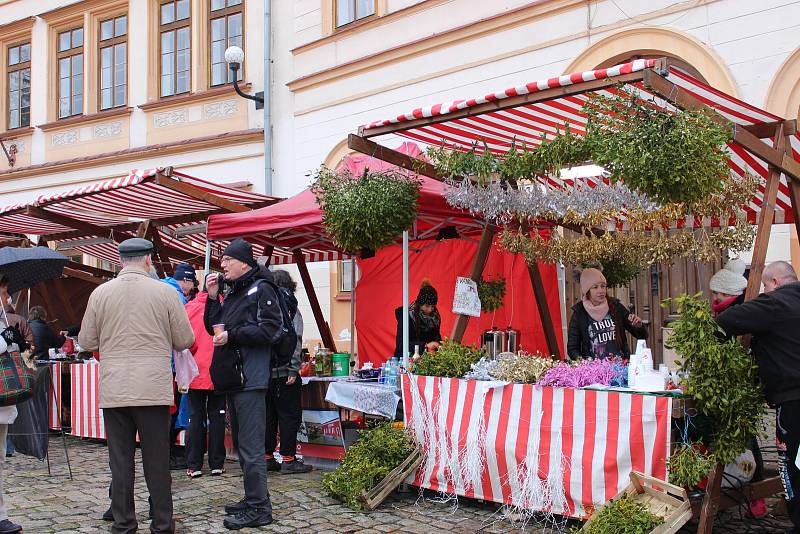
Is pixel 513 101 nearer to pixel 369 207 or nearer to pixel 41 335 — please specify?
pixel 369 207

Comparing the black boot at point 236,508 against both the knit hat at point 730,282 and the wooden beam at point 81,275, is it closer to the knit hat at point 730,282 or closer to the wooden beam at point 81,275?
the knit hat at point 730,282

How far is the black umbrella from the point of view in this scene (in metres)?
6.30

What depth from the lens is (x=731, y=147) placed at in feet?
18.8

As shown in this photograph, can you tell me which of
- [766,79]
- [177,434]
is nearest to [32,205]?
[177,434]

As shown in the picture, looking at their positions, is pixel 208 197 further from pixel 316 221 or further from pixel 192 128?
pixel 192 128

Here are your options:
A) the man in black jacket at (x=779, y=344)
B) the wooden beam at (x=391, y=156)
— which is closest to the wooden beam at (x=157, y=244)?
the wooden beam at (x=391, y=156)

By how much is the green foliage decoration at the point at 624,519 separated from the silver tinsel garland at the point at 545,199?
2.00m

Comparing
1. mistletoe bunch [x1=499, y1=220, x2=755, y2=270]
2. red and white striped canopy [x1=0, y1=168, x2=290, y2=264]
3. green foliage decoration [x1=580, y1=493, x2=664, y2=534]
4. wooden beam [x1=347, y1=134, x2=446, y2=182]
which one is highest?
red and white striped canopy [x1=0, y1=168, x2=290, y2=264]

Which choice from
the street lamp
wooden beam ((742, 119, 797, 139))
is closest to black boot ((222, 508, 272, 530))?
wooden beam ((742, 119, 797, 139))

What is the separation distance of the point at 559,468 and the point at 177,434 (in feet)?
13.1

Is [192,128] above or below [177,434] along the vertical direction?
above

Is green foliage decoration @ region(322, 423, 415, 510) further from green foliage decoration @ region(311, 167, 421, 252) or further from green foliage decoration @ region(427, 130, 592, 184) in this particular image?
green foliage decoration @ region(427, 130, 592, 184)

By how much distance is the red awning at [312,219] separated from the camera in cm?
674

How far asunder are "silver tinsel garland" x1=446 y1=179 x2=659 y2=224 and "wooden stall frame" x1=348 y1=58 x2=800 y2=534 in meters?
0.68
